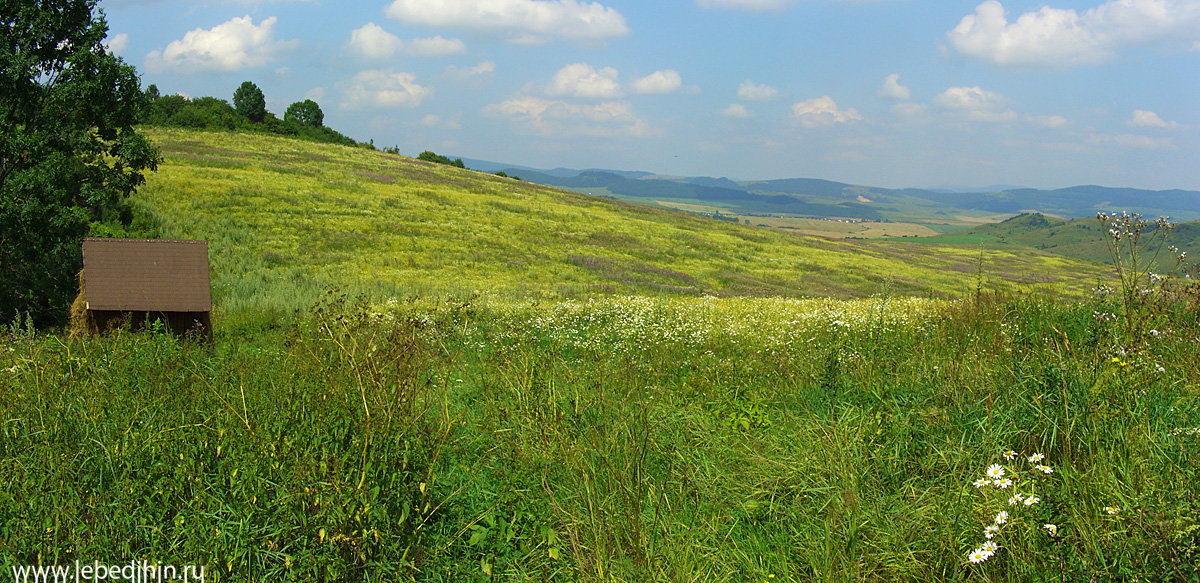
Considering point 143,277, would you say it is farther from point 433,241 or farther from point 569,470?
point 433,241

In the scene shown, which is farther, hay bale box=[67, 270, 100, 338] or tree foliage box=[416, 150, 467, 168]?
tree foliage box=[416, 150, 467, 168]

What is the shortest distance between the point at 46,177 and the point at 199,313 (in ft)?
22.7

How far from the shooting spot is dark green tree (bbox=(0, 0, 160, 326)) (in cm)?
1293

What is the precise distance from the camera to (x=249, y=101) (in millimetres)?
78875

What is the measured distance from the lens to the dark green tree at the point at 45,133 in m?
12.9

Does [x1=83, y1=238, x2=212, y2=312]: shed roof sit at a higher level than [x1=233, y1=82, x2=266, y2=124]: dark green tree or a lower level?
lower

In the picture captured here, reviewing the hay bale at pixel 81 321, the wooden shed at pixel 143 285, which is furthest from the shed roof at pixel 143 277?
the hay bale at pixel 81 321

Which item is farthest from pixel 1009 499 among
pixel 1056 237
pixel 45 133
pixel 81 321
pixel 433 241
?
pixel 1056 237

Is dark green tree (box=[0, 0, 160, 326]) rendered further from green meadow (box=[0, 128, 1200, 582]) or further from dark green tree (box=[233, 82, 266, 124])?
dark green tree (box=[233, 82, 266, 124])

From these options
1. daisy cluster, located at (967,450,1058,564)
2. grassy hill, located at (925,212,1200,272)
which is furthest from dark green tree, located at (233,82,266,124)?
grassy hill, located at (925,212,1200,272)

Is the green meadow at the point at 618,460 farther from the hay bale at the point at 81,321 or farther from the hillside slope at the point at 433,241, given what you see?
the hillside slope at the point at 433,241

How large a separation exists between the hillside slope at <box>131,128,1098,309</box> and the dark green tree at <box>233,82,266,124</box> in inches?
901

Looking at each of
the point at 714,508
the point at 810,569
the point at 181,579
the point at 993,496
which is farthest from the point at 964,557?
the point at 181,579

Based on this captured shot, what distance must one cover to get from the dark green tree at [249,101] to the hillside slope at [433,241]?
22880 millimetres
